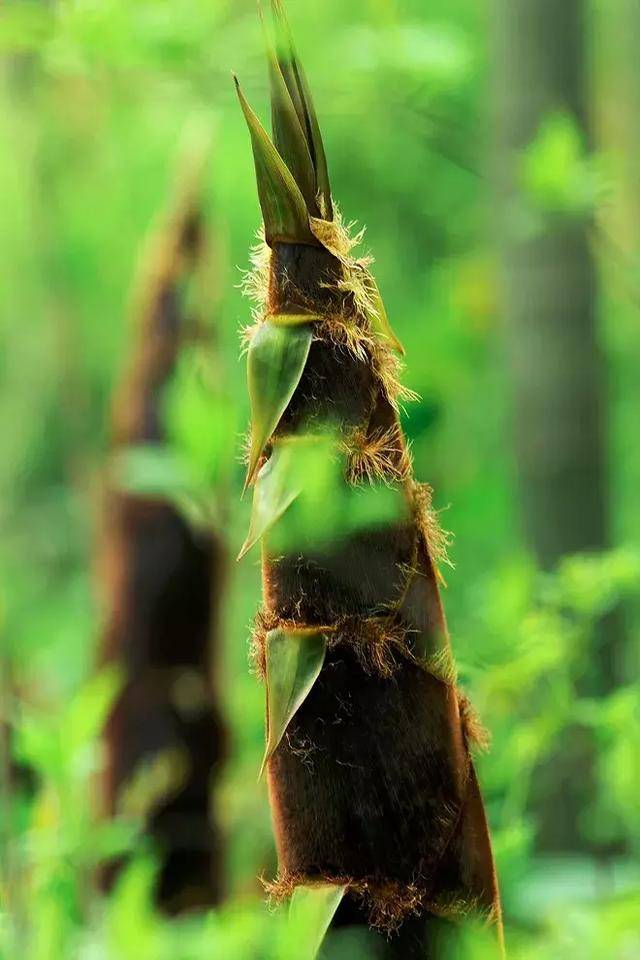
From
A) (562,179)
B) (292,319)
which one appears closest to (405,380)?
(562,179)

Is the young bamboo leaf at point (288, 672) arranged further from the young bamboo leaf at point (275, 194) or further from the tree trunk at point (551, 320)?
the tree trunk at point (551, 320)

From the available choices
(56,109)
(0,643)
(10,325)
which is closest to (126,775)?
(0,643)

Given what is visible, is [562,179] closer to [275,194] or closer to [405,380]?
[405,380]

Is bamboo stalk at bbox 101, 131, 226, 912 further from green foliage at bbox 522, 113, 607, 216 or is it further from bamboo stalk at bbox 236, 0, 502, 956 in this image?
bamboo stalk at bbox 236, 0, 502, 956

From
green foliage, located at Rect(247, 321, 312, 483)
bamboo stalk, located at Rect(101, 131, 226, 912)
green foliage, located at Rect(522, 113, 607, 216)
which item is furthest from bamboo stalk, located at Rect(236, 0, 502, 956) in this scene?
bamboo stalk, located at Rect(101, 131, 226, 912)

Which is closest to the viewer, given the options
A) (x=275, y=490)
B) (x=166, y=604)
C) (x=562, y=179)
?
(x=275, y=490)

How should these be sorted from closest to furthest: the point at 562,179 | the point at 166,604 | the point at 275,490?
1. the point at 275,490
2. the point at 562,179
3. the point at 166,604

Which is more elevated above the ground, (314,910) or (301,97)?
(301,97)
